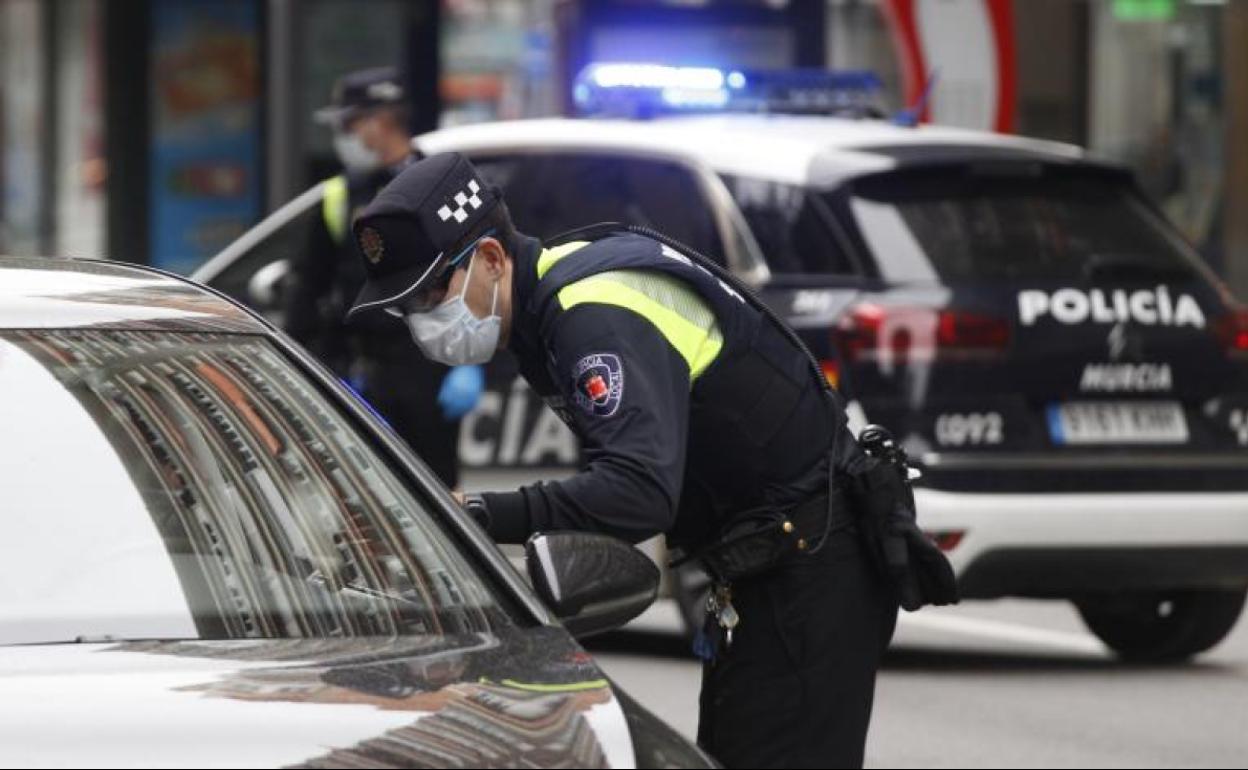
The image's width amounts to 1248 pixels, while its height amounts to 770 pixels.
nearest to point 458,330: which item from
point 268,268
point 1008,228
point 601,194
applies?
point 1008,228

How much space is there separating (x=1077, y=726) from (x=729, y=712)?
3981 millimetres

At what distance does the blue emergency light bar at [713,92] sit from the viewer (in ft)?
34.6

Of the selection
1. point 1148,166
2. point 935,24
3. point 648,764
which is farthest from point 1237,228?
point 648,764

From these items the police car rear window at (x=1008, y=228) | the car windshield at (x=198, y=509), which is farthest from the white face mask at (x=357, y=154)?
the car windshield at (x=198, y=509)

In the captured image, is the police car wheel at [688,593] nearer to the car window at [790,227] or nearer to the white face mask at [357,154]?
the car window at [790,227]

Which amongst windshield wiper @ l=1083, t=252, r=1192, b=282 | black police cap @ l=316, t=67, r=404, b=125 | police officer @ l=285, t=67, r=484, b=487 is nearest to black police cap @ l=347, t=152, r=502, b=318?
police officer @ l=285, t=67, r=484, b=487

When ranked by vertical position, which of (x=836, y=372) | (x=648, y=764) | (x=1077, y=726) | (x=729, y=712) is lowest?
(x=1077, y=726)

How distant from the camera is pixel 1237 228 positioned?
18344mm

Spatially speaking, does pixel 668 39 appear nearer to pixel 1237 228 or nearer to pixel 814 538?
pixel 1237 228

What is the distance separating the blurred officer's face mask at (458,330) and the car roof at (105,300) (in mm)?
256

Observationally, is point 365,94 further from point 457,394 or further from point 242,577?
point 242,577

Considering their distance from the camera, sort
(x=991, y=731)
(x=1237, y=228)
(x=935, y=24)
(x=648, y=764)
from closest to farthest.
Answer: (x=648, y=764) < (x=991, y=731) < (x=935, y=24) < (x=1237, y=228)

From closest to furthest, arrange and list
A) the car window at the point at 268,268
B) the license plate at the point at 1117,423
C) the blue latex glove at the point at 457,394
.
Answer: the blue latex glove at the point at 457,394 → the license plate at the point at 1117,423 → the car window at the point at 268,268

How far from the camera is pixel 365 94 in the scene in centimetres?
948
